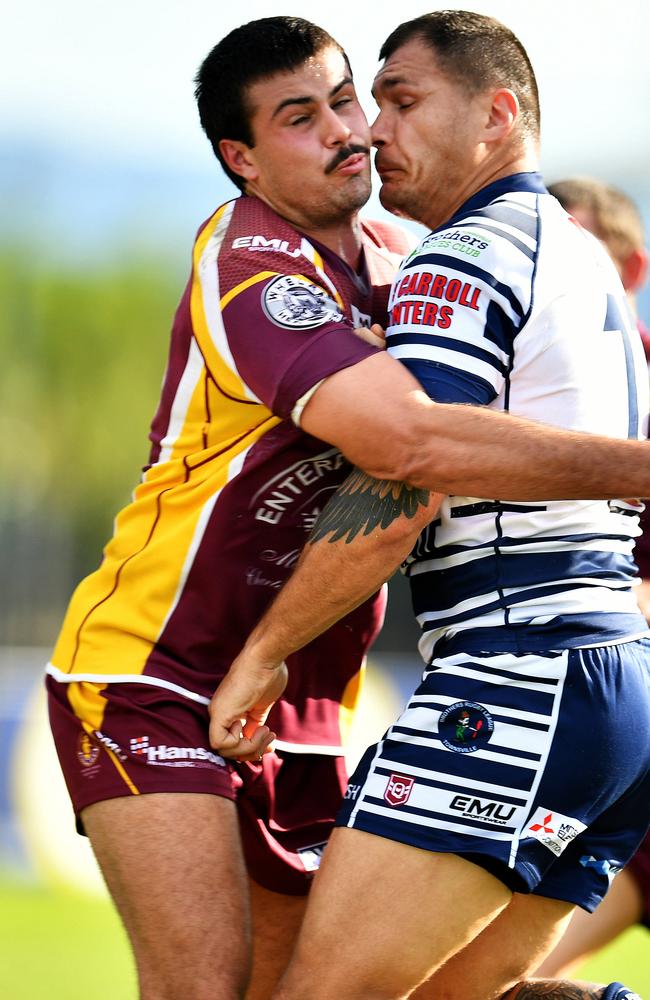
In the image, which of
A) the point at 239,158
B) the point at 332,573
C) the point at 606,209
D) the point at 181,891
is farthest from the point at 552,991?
the point at 606,209

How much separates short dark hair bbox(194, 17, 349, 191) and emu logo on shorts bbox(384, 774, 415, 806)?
1.63m

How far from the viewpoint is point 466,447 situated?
8.37 ft

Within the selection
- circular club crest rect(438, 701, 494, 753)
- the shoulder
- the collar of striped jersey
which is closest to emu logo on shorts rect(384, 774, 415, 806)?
circular club crest rect(438, 701, 494, 753)

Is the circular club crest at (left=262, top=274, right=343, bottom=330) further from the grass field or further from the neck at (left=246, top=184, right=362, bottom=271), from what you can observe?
the grass field

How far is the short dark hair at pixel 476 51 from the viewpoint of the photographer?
312 centimetres

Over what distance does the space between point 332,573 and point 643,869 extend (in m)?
1.66

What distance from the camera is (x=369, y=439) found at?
2.59 meters

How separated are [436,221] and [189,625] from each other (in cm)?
120

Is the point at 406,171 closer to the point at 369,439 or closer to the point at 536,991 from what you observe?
the point at 369,439

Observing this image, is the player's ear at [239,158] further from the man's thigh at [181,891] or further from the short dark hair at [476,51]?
the man's thigh at [181,891]

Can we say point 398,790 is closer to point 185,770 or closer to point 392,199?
point 185,770

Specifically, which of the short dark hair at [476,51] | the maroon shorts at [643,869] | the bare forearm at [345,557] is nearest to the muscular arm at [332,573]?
the bare forearm at [345,557]

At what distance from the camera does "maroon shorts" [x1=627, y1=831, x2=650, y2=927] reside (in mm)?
3670

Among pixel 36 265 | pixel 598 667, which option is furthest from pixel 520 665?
pixel 36 265
